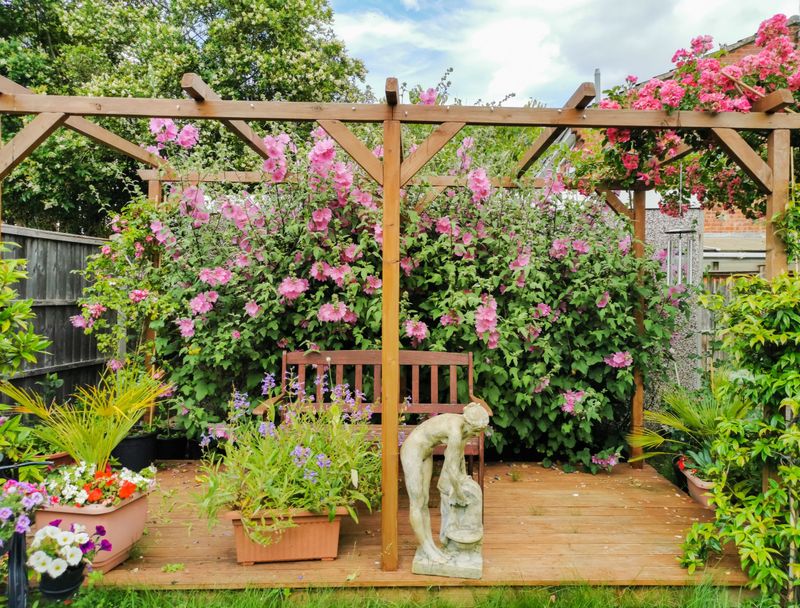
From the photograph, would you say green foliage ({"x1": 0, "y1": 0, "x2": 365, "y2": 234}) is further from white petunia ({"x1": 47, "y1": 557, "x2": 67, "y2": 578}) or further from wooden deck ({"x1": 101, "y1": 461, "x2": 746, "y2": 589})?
white petunia ({"x1": 47, "y1": 557, "x2": 67, "y2": 578})

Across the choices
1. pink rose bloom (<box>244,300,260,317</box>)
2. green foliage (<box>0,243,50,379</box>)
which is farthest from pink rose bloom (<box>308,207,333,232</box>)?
green foliage (<box>0,243,50,379</box>)

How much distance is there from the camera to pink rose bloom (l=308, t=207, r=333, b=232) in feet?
13.1

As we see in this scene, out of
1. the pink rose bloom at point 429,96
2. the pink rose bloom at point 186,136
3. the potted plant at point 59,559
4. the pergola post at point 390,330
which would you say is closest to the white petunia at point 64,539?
the potted plant at point 59,559

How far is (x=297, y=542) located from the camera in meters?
2.66

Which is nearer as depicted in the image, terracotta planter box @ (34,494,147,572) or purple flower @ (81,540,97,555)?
purple flower @ (81,540,97,555)

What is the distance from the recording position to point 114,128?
394 inches

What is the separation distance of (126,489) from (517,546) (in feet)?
6.40

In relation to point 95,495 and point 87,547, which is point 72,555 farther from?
point 95,495

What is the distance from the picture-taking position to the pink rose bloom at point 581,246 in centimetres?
419

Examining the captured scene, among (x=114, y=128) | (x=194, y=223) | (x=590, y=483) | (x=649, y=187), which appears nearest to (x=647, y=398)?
(x=590, y=483)

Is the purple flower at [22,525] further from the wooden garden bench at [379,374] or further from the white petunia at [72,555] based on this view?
the wooden garden bench at [379,374]

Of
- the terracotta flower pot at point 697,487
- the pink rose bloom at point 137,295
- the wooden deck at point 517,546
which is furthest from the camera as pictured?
the pink rose bloom at point 137,295

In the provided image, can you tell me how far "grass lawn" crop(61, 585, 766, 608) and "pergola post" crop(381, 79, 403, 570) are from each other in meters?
0.21

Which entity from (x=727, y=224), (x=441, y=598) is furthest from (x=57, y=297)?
(x=727, y=224)
